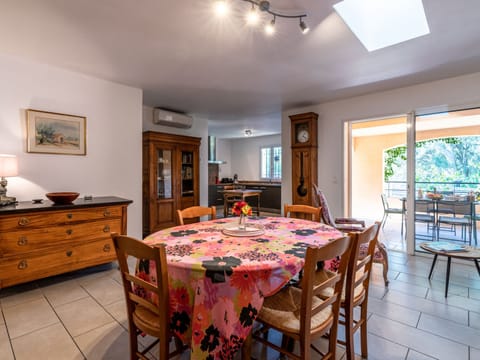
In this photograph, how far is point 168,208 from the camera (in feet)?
15.4

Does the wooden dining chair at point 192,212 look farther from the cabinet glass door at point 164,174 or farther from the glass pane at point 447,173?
the glass pane at point 447,173

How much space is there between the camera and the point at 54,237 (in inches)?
101

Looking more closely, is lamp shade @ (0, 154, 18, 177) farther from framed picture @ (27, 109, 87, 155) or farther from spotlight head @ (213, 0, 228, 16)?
spotlight head @ (213, 0, 228, 16)

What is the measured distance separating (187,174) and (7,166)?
293cm

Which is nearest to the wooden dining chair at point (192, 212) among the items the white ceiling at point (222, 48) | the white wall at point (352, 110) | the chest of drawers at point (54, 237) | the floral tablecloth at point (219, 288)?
the floral tablecloth at point (219, 288)

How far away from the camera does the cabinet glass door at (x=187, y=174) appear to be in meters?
5.05

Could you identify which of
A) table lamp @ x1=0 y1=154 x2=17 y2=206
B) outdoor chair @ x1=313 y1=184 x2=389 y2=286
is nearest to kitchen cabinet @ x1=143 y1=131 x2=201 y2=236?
table lamp @ x1=0 y1=154 x2=17 y2=206

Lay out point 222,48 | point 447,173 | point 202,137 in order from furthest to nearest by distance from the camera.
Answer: point 202,137 < point 447,173 < point 222,48

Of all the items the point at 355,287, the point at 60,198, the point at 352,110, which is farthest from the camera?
the point at 352,110

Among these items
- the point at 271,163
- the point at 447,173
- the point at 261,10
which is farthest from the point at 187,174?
the point at 447,173

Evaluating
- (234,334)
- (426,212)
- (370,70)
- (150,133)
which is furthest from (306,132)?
(234,334)

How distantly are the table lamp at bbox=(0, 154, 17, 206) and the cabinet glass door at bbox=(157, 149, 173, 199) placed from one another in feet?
7.25

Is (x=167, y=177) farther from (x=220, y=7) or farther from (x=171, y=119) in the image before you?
(x=220, y=7)

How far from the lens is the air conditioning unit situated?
4.74 metres
